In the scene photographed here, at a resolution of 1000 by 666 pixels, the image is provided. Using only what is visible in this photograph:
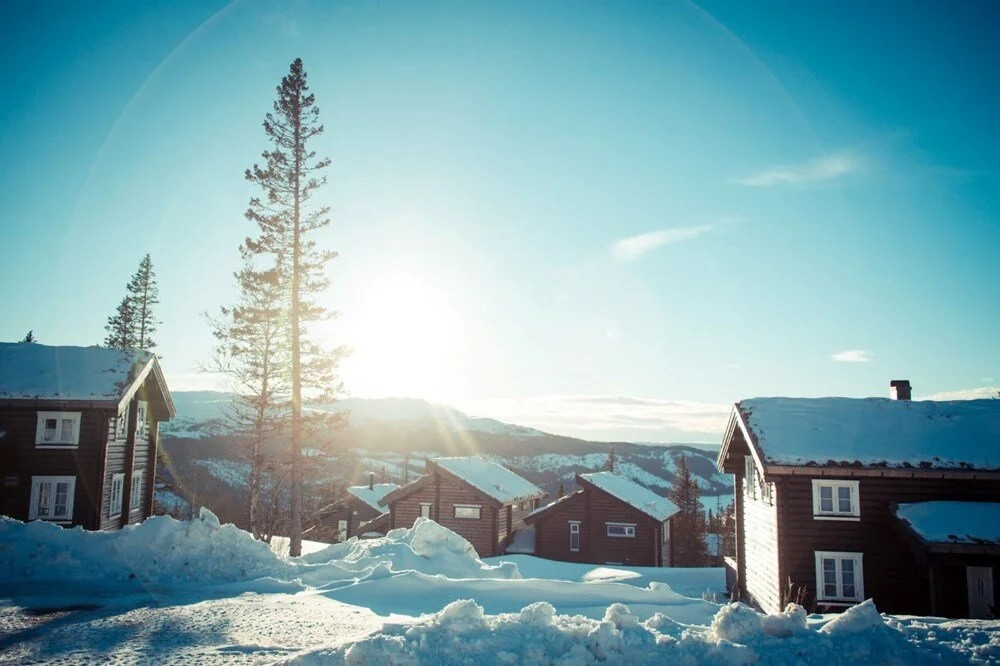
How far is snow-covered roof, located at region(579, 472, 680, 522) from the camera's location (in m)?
35.9

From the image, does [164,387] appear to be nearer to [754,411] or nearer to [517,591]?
[517,591]

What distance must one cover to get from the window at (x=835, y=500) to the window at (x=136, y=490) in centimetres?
2606

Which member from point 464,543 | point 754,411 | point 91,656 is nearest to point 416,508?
point 464,543

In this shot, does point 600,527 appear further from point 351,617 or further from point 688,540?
point 351,617

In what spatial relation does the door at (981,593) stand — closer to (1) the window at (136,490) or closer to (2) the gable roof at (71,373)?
(2) the gable roof at (71,373)

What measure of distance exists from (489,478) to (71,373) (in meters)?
23.5

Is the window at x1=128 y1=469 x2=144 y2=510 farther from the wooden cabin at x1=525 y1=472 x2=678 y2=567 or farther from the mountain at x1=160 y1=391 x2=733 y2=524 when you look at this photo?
the mountain at x1=160 y1=391 x2=733 y2=524

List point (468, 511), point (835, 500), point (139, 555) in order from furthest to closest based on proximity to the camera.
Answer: point (468, 511), point (835, 500), point (139, 555)

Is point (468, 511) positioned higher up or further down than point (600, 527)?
higher up

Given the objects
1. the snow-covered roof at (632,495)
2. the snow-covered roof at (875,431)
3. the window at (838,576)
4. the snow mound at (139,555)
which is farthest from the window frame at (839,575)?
the snow-covered roof at (632,495)

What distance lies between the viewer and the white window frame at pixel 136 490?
80.1 ft

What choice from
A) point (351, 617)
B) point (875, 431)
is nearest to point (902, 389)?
point (875, 431)

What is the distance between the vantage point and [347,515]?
167 feet

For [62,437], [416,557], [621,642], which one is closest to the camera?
[621,642]
